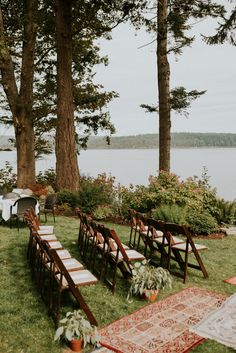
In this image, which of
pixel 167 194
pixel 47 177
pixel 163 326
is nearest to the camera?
pixel 163 326

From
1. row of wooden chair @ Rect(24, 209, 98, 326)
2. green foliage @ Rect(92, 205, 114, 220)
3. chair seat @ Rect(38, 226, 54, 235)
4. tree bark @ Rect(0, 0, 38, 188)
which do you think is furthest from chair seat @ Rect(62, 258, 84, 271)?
tree bark @ Rect(0, 0, 38, 188)

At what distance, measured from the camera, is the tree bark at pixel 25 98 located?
16.3 m

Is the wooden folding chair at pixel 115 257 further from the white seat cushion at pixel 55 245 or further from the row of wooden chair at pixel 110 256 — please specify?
the white seat cushion at pixel 55 245

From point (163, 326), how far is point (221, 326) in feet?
2.33

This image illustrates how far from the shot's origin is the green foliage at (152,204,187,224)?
1046 centimetres

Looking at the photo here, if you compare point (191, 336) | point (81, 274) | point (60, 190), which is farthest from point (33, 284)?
point (60, 190)

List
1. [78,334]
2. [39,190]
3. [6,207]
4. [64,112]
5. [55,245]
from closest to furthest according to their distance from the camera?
[78,334], [55,245], [6,207], [64,112], [39,190]

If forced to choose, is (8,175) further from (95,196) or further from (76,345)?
(76,345)

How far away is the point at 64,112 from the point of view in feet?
49.5

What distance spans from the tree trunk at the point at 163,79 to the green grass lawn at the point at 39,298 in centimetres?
671

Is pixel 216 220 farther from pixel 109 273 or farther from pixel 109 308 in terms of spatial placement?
pixel 109 308

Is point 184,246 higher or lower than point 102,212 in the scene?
higher

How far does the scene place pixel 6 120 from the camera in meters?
20.3

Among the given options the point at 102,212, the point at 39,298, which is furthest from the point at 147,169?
the point at 39,298
